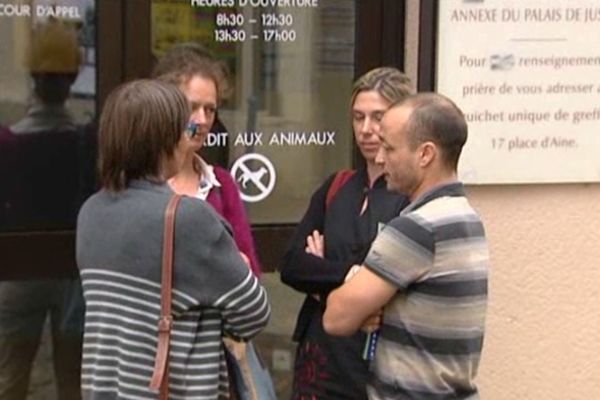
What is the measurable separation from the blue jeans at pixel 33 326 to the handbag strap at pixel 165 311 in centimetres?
169

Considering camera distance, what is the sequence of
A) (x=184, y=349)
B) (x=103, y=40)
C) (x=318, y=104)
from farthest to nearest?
(x=318, y=104) < (x=103, y=40) < (x=184, y=349)

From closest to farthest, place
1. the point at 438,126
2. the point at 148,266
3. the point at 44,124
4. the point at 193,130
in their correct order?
the point at 148,266, the point at 438,126, the point at 193,130, the point at 44,124

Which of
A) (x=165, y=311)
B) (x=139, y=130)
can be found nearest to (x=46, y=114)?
(x=139, y=130)

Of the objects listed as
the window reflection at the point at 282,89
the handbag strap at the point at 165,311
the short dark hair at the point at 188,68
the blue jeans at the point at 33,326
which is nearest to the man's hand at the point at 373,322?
the handbag strap at the point at 165,311

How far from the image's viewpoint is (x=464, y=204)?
3.32 metres

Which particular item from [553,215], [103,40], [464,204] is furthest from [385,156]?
[553,215]

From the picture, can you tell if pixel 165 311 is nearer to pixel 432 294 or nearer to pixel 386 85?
pixel 432 294

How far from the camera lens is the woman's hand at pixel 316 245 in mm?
3840

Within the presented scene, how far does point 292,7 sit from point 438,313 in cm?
195

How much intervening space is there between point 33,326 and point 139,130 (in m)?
1.92

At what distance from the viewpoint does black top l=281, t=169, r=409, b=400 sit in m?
3.76

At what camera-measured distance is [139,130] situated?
319 cm

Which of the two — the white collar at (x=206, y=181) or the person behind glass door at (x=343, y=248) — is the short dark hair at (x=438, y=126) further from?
the white collar at (x=206, y=181)

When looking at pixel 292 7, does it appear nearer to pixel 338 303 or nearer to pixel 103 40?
pixel 103 40
